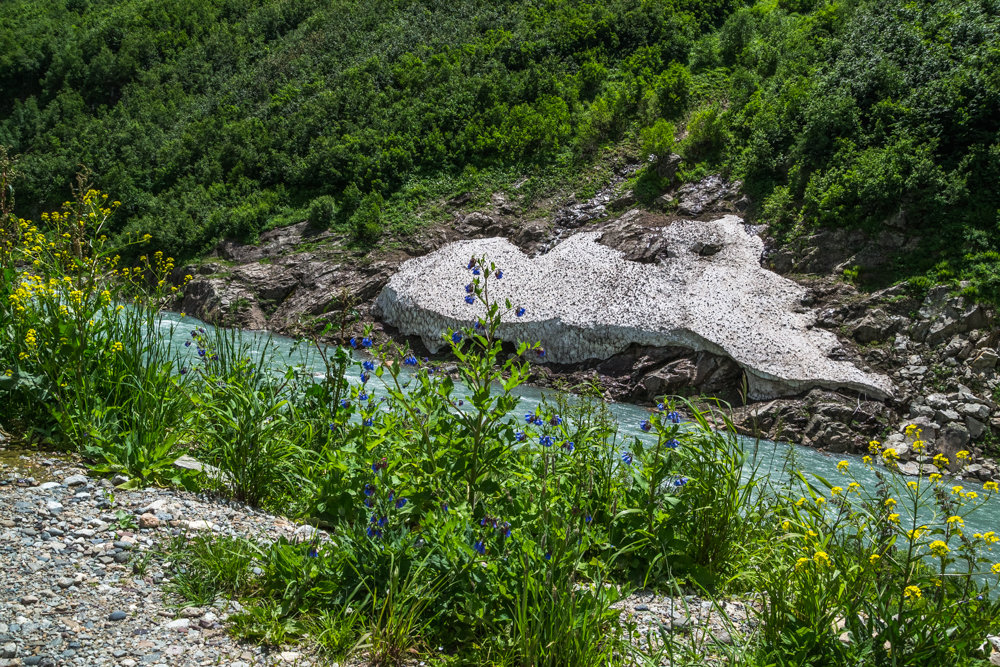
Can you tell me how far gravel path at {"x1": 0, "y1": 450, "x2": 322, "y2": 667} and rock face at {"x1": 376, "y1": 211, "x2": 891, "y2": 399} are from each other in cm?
1106

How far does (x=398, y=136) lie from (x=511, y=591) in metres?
24.4

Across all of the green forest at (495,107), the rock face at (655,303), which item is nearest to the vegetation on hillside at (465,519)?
the rock face at (655,303)

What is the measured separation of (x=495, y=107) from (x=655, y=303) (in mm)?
13847

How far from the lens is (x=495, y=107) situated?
25297 millimetres

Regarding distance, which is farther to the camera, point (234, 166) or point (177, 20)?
point (177, 20)

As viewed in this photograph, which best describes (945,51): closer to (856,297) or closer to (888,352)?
(856,297)

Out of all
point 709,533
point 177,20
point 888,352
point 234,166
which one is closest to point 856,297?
point 888,352

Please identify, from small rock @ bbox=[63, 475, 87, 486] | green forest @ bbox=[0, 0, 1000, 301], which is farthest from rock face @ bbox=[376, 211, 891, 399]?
small rock @ bbox=[63, 475, 87, 486]

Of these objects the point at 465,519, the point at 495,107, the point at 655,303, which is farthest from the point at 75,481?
the point at 495,107

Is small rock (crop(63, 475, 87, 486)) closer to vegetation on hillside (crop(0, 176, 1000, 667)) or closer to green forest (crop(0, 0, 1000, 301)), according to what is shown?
vegetation on hillside (crop(0, 176, 1000, 667))

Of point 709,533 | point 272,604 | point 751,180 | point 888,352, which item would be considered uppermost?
point 272,604

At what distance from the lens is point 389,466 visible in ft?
10.7

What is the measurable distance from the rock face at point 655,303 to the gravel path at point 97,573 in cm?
1106

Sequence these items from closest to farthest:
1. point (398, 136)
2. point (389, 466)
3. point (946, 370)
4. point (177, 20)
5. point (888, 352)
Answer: point (389, 466) → point (946, 370) → point (888, 352) → point (398, 136) → point (177, 20)
